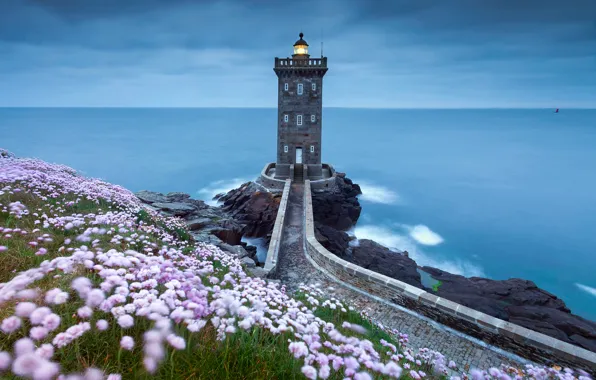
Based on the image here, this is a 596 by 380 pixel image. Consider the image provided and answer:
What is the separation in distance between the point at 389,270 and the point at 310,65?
1794 cm

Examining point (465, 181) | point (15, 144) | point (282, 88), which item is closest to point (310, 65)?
point (282, 88)

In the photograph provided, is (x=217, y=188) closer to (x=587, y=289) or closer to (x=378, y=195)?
(x=378, y=195)

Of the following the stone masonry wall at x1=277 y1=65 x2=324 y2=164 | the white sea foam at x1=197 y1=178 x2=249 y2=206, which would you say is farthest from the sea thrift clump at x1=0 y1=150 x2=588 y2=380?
the white sea foam at x1=197 y1=178 x2=249 y2=206

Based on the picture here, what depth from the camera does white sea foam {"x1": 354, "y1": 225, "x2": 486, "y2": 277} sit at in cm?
2758

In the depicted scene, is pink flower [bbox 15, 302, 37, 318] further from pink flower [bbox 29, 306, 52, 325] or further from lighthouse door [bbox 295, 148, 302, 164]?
lighthouse door [bbox 295, 148, 302, 164]

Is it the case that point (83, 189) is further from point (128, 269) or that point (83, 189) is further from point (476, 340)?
point (476, 340)

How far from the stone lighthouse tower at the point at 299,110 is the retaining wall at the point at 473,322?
1870 cm

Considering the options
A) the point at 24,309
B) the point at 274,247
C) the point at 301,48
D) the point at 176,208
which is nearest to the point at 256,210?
the point at 176,208

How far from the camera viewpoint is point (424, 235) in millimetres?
34094

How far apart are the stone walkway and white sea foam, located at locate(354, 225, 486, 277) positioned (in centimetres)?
1733

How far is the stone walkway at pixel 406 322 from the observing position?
8094 millimetres

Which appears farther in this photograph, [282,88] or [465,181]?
[465,181]

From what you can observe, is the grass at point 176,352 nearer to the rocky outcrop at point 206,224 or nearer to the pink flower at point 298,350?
the pink flower at point 298,350

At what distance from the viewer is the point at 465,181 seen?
55.5 meters
